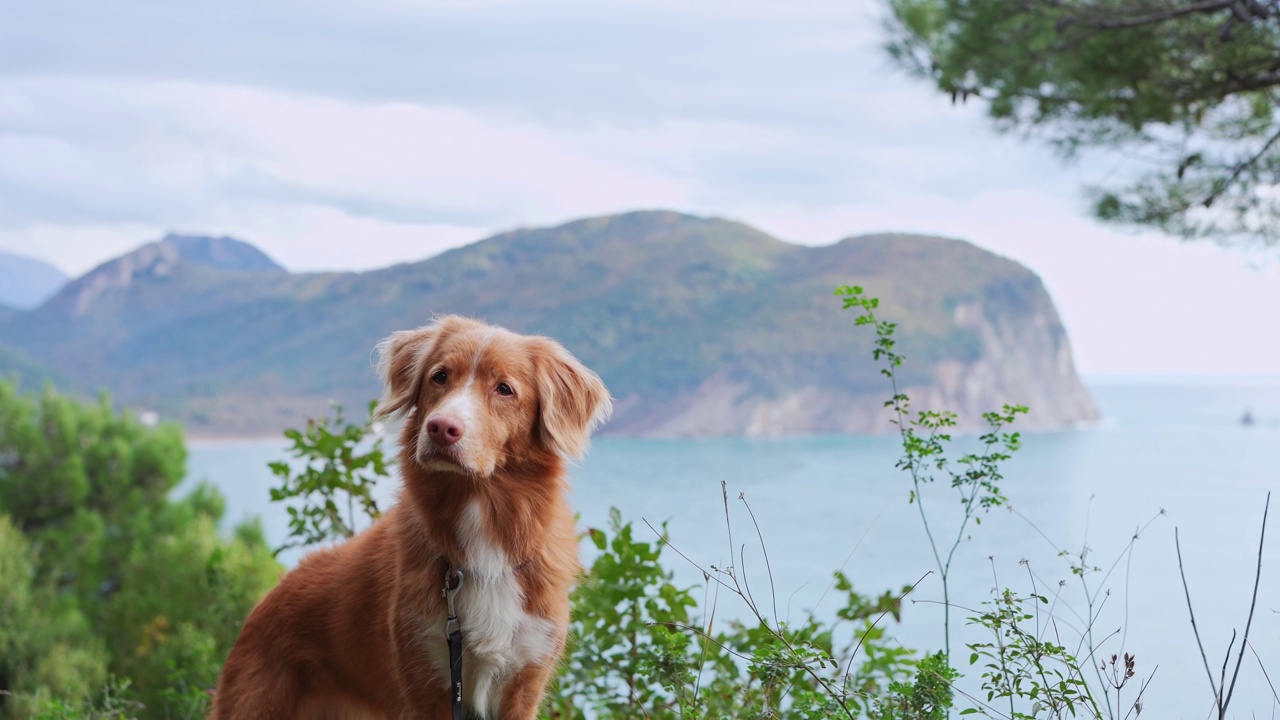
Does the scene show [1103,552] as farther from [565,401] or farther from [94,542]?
[94,542]

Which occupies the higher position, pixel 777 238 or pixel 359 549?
pixel 777 238

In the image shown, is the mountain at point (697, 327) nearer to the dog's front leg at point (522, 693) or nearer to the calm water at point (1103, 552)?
the calm water at point (1103, 552)

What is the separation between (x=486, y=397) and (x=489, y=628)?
521 mm

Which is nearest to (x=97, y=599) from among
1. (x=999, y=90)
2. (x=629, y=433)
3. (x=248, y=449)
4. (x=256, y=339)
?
(x=248, y=449)

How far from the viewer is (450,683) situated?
2244 mm

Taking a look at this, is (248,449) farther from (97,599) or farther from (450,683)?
(450,683)

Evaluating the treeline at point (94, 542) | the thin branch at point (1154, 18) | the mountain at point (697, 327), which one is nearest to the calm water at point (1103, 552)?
the thin branch at point (1154, 18)

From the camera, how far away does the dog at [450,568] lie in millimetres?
2250

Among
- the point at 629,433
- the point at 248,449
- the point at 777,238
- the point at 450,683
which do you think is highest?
the point at 777,238

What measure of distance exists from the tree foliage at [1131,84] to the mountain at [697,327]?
21.0 meters

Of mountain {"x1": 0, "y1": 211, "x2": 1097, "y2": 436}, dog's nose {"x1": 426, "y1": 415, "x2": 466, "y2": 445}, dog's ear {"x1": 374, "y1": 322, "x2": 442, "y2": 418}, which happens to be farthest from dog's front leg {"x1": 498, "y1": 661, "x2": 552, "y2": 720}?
mountain {"x1": 0, "y1": 211, "x2": 1097, "y2": 436}

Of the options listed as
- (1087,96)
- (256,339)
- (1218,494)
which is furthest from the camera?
(256,339)

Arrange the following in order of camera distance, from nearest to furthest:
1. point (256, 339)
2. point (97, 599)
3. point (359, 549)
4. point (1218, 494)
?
point (359, 549) → point (1218, 494) → point (97, 599) → point (256, 339)

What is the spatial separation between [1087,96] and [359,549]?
4.96m
